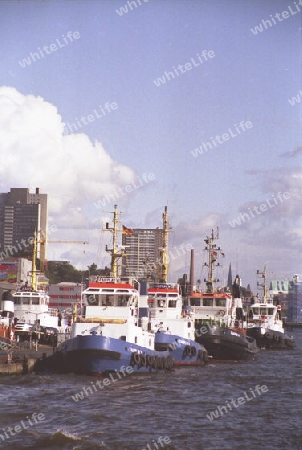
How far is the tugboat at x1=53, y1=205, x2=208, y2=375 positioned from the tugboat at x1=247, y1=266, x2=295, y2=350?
2962 cm

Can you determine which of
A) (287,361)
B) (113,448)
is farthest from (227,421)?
(287,361)

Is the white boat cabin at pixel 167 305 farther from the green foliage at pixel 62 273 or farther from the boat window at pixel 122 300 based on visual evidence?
the green foliage at pixel 62 273

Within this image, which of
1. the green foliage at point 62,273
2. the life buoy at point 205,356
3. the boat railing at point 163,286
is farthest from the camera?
the green foliage at point 62,273

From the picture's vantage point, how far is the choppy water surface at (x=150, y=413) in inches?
824

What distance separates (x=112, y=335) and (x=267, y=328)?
41899mm

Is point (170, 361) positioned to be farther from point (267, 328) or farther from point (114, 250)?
point (267, 328)

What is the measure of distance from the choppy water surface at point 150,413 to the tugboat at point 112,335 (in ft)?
2.49

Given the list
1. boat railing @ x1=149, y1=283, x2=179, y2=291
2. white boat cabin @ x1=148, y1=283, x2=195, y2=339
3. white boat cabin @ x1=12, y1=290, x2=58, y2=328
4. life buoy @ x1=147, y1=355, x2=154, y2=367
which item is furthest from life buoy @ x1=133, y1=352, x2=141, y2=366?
white boat cabin @ x1=12, y1=290, x2=58, y2=328

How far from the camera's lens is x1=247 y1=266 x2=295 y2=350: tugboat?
2756 inches

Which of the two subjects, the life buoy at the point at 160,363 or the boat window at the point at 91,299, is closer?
the life buoy at the point at 160,363

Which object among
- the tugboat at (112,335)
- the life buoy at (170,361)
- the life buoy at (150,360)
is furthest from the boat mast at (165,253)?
the life buoy at (150,360)

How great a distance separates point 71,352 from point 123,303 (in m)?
5.26

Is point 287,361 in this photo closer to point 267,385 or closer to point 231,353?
point 231,353

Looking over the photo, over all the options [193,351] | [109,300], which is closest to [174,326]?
[193,351]
